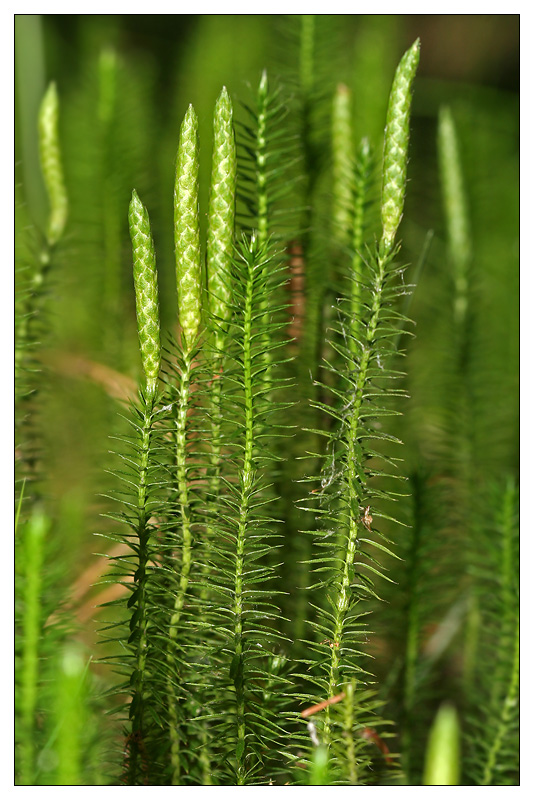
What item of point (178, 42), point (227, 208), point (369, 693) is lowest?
point (369, 693)

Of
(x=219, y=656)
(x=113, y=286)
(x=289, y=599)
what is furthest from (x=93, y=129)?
(x=219, y=656)

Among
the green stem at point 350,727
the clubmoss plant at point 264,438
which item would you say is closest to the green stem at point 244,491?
the clubmoss plant at point 264,438

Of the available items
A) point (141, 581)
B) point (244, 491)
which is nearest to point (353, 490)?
point (244, 491)

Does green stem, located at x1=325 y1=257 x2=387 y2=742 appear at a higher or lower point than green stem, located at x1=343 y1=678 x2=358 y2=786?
higher

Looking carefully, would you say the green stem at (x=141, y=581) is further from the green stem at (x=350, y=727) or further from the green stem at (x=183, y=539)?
the green stem at (x=350, y=727)

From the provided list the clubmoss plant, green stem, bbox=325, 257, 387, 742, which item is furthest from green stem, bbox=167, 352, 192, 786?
green stem, bbox=325, 257, 387, 742

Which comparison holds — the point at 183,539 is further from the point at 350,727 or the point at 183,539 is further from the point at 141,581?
the point at 350,727

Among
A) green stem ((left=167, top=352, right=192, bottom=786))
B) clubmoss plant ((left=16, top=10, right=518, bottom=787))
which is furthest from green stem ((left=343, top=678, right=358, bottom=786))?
green stem ((left=167, top=352, right=192, bottom=786))

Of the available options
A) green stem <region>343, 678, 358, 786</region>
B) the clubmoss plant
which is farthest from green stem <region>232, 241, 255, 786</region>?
green stem <region>343, 678, 358, 786</region>

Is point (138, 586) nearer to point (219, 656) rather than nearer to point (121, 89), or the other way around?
point (219, 656)

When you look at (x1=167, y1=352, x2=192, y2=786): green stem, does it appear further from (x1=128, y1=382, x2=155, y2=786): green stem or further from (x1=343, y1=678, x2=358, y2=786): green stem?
(x1=343, y1=678, x2=358, y2=786): green stem

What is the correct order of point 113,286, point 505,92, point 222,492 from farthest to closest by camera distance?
point 505,92 < point 113,286 < point 222,492
